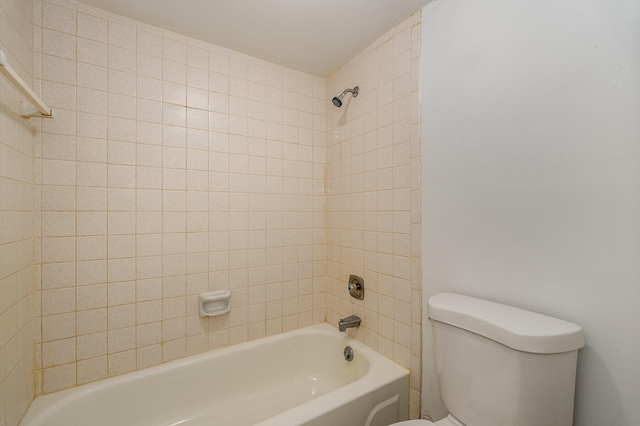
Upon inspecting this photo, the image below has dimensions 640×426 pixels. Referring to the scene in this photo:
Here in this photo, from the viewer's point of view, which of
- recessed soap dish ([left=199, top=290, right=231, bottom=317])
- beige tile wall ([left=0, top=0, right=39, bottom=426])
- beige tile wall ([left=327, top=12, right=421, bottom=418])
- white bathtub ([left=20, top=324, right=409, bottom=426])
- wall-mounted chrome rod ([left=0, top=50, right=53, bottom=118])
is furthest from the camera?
recessed soap dish ([left=199, top=290, right=231, bottom=317])

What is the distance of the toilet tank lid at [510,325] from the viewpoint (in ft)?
2.49

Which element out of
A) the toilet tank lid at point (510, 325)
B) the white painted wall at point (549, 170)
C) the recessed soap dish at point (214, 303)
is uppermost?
the white painted wall at point (549, 170)

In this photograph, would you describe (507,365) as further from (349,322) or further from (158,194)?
(158,194)

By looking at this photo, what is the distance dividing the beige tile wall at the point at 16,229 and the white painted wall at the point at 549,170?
5.37ft

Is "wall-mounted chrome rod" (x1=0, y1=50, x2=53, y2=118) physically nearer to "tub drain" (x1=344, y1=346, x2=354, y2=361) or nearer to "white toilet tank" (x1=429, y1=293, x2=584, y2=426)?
"white toilet tank" (x1=429, y1=293, x2=584, y2=426)

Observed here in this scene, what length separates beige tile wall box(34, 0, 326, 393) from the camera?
4.10 ft

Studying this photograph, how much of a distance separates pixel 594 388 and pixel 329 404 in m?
0.87

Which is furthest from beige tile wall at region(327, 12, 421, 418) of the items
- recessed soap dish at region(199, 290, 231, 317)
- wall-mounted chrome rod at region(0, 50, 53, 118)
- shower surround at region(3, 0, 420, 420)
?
wall-mounted chrome rod at region(0, 50, 53, 118)

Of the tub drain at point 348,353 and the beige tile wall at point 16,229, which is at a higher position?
the beige tile wall at point 16,229

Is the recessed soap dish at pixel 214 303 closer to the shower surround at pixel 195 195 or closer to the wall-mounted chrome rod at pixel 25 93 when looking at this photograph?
the shower surround at pixel 195 195

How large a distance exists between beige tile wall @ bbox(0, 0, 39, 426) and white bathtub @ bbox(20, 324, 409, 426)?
0.71ft

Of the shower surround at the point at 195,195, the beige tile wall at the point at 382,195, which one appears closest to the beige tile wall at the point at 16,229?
the shower surround at the point at 195,195

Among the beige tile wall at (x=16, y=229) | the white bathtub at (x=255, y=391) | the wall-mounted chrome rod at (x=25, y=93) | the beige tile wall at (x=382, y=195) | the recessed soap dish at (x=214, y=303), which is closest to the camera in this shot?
the wall-mounted chrome rod at (x=25, y=93)

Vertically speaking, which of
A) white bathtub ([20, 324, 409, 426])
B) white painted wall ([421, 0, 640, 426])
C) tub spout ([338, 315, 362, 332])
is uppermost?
white painted wall ([421, 0, 640, 426])
